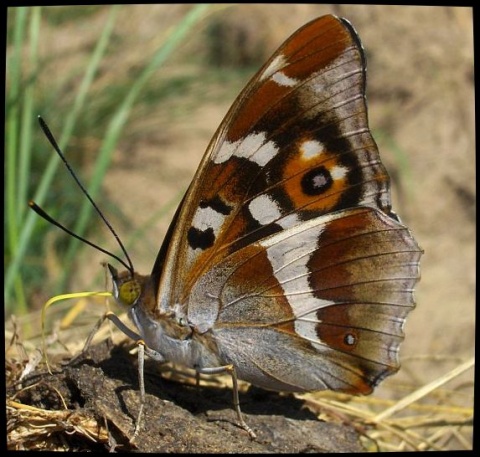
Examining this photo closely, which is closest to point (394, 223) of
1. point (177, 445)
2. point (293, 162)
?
point (293, 162)

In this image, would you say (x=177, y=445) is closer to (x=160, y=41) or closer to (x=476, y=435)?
(x=476, y=435)

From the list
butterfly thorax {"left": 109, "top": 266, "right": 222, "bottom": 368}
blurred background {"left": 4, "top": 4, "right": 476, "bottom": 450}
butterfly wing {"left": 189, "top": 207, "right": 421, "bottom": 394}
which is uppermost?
blurred background {"left": 4, "top": 4, "right": 476, "bottom": 450}

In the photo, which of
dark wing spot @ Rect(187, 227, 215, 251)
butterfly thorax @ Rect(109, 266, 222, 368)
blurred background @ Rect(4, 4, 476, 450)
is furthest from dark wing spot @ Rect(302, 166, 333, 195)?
blurred background @ Rect(4, 4, 476, 450)

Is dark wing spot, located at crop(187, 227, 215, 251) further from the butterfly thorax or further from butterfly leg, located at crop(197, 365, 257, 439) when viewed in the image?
butterfly leg, located at crop(197, 365, 257, 439)

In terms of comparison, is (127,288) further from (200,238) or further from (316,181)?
(316,181)

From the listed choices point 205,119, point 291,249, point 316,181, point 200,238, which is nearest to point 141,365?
point 200,238
